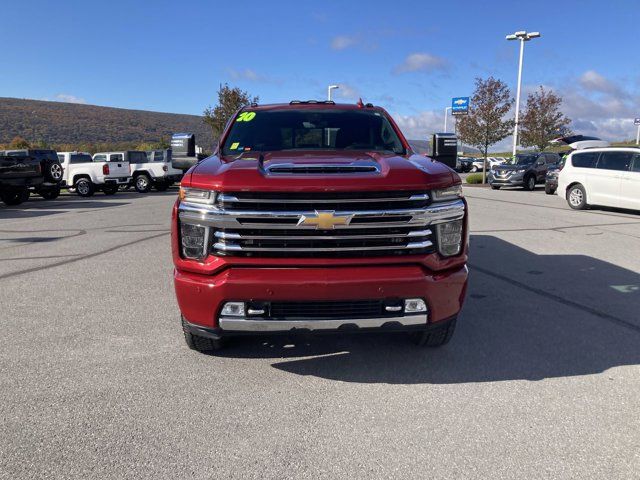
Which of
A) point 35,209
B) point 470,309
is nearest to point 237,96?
point 35,209

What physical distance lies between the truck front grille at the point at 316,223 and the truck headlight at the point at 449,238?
0.28 ft

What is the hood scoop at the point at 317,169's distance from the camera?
3.41 metres

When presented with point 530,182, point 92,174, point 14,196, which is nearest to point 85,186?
point 92,174

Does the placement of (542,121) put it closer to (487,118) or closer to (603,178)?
(487,118)

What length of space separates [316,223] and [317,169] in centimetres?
42

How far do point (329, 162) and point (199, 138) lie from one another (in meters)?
74.6

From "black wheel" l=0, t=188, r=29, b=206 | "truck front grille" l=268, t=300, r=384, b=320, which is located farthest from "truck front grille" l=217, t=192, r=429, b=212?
"black wheel" l=0, t=188, r=29, b=206

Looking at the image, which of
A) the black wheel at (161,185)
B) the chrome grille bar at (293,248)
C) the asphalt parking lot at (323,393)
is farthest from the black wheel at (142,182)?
the chrome grille bar at (293,248)

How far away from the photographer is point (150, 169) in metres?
24.2

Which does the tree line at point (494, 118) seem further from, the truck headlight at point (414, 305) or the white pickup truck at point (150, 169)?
the truck headlight at point (414, 305)

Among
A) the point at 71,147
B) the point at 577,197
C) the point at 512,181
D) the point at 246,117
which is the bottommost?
the point at 577,197

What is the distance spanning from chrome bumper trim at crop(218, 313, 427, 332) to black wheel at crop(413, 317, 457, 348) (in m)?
0.64

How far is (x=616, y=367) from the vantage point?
3.80 metres

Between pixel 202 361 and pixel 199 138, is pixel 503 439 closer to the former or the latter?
pixel 202 361
